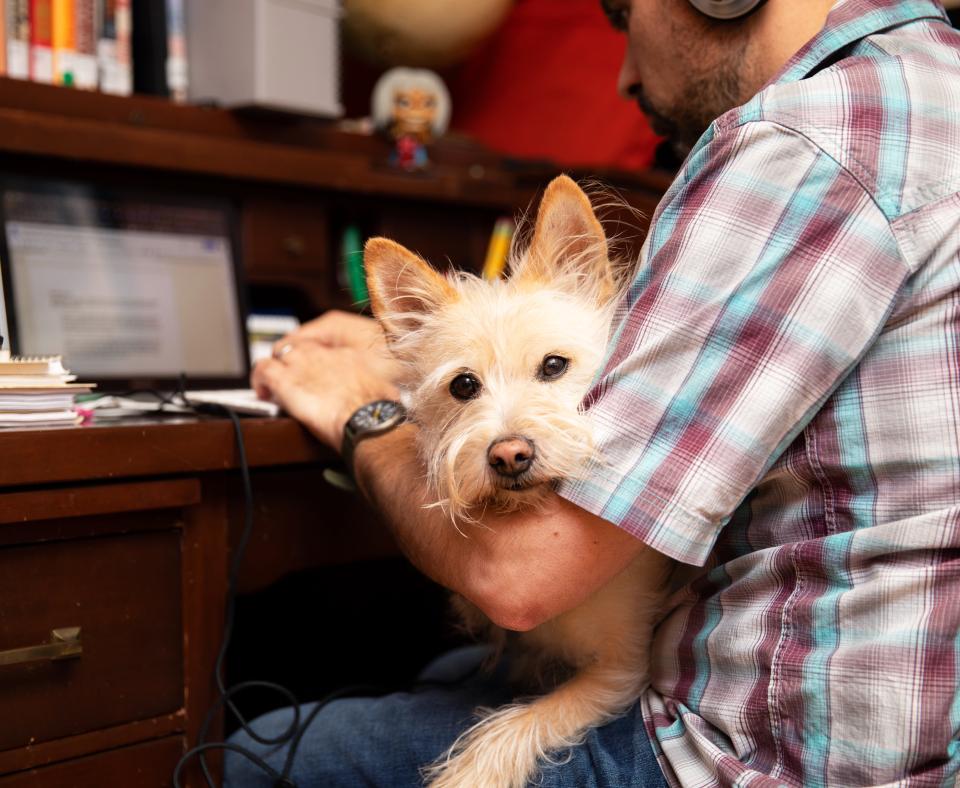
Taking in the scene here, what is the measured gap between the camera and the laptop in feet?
4.77

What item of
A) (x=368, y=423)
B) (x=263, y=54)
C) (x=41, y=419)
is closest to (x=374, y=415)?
(x=368, y=423)

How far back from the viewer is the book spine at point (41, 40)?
152 centimetres

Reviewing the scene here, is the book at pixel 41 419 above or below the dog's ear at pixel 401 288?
below

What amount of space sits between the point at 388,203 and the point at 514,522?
1103 millimetres

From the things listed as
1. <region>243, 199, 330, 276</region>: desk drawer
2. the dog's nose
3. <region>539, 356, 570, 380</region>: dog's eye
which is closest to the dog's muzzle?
the dog's nose

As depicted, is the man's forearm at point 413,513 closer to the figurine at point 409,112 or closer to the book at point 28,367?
the book at point 28,367

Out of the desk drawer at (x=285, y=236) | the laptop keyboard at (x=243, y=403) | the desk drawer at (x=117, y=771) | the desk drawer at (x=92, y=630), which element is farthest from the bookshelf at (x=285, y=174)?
the desk drawer at (x=117, y=771)

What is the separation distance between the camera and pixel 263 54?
5.44ft

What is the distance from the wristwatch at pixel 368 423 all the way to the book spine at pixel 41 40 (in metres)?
0.85

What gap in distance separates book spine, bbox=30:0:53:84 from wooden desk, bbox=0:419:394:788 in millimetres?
810

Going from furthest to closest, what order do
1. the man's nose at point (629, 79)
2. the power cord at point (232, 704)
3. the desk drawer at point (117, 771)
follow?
the man's nose at point (629, 79) < the power cord at point (232, 704) < the desk drawer at point (117, 771)

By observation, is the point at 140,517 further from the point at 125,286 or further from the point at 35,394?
the point at 125,286

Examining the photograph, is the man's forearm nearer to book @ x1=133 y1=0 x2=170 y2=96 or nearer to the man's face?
the man's face

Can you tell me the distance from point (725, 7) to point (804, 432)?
513 mm
